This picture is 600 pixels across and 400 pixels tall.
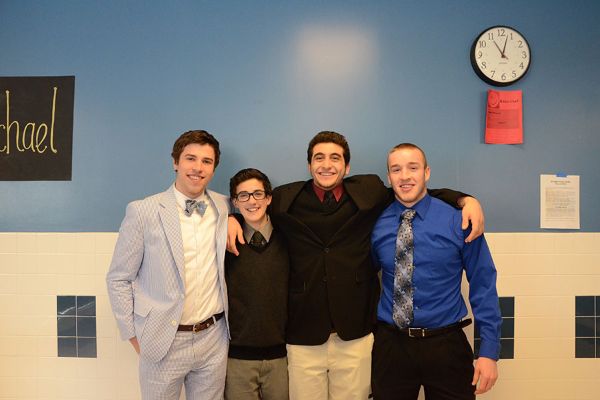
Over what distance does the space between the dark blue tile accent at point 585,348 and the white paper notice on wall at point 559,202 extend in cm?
72

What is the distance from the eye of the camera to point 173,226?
1.62 metres

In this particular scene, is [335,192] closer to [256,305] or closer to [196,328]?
[256,305]

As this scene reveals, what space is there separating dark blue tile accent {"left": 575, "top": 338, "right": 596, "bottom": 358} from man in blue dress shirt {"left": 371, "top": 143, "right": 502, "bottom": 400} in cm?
103

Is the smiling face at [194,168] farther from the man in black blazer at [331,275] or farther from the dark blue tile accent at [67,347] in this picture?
the dark blue tile accent at [67,347]

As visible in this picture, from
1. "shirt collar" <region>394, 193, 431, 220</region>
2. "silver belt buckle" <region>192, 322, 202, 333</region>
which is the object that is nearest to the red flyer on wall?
"shirt collar" <region>394, 193, 431, 220</region>

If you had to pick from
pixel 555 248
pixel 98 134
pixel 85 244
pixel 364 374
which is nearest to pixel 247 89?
pixel 98 134

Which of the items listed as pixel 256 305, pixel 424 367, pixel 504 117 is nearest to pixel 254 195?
pixel 256 305

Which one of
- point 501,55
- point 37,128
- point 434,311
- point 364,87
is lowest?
point 434,311

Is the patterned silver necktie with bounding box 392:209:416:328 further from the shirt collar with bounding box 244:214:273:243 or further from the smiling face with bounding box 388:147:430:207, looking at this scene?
the shirt collar with bounding box 244:214:273:243

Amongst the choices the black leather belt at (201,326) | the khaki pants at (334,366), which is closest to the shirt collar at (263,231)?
the black leather belt at (201,326)

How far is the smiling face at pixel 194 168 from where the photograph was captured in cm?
167

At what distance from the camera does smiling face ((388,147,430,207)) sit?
1628 millimetres

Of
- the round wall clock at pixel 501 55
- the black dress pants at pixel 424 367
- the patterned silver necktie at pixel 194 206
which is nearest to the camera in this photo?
the black dress pants at pixel 424 367

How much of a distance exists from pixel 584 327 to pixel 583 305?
14 centimetres
